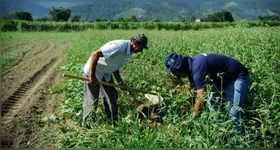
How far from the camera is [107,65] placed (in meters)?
4.78

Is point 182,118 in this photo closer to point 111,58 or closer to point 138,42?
point 138,42

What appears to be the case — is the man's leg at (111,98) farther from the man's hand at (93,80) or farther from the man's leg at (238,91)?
the man's leg at (238,91)

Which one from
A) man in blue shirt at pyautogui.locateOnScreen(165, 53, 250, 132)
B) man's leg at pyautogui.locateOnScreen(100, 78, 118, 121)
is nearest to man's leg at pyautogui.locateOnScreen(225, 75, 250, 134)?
man in blue shirt at pyautogui.locateOnScreen(165, 53, 250, 132)

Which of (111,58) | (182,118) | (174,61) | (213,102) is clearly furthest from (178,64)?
(111,58)

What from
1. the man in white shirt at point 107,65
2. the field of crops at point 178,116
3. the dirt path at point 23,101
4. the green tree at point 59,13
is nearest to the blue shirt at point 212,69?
the field of crops at point 178,116

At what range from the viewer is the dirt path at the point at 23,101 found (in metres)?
4.95

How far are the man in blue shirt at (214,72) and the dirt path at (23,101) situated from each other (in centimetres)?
239

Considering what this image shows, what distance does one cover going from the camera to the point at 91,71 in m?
4.61

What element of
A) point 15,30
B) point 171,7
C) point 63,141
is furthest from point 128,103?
point 171,7

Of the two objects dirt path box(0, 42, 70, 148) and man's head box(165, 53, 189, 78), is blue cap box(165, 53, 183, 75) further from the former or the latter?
dirt path box(0, 42, 70, 148)

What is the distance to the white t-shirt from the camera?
14.9 ft

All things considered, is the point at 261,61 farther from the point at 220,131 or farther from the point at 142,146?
the point at 142,146

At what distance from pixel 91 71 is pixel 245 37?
3.80m

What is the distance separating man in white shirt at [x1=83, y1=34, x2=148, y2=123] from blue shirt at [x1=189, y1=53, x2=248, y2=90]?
2.77ft
